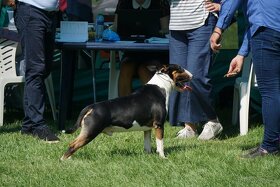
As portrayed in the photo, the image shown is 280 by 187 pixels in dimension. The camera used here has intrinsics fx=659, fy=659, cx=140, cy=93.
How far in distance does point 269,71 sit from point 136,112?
1.06m

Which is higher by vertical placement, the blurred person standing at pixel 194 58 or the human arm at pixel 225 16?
the human arm at pixel 225 16

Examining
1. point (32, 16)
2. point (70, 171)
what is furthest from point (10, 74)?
point (70, 171)

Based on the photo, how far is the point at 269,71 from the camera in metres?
4.89

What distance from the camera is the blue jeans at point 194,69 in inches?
235

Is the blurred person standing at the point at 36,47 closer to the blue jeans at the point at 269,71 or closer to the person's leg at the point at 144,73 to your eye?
the person's leg at the point at 144,73

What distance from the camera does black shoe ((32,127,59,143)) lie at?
19.6 feet

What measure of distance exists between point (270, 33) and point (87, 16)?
3.82m

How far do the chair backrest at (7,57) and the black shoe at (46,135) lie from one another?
1.06m

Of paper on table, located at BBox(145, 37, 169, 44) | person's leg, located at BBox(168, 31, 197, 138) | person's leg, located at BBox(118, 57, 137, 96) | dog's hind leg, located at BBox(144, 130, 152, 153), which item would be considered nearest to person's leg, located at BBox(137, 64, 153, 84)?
person's leg, located at BBox(118, 57, 137, 96)

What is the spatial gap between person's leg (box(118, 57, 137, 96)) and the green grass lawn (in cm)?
120

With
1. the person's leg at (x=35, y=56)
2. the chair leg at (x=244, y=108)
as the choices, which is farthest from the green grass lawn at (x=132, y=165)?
the chair leg at (x=244, y=108)

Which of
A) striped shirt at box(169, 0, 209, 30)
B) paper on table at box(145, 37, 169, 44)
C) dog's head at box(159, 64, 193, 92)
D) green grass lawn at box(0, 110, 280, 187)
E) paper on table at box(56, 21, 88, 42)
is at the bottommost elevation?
green grass lawn at box(0, 110, 280, 187)

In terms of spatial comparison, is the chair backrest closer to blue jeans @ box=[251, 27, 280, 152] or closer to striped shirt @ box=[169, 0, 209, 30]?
striped shirt @ box=[169, 0, 209, 30]

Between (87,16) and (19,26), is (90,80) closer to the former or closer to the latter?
(87,16)
